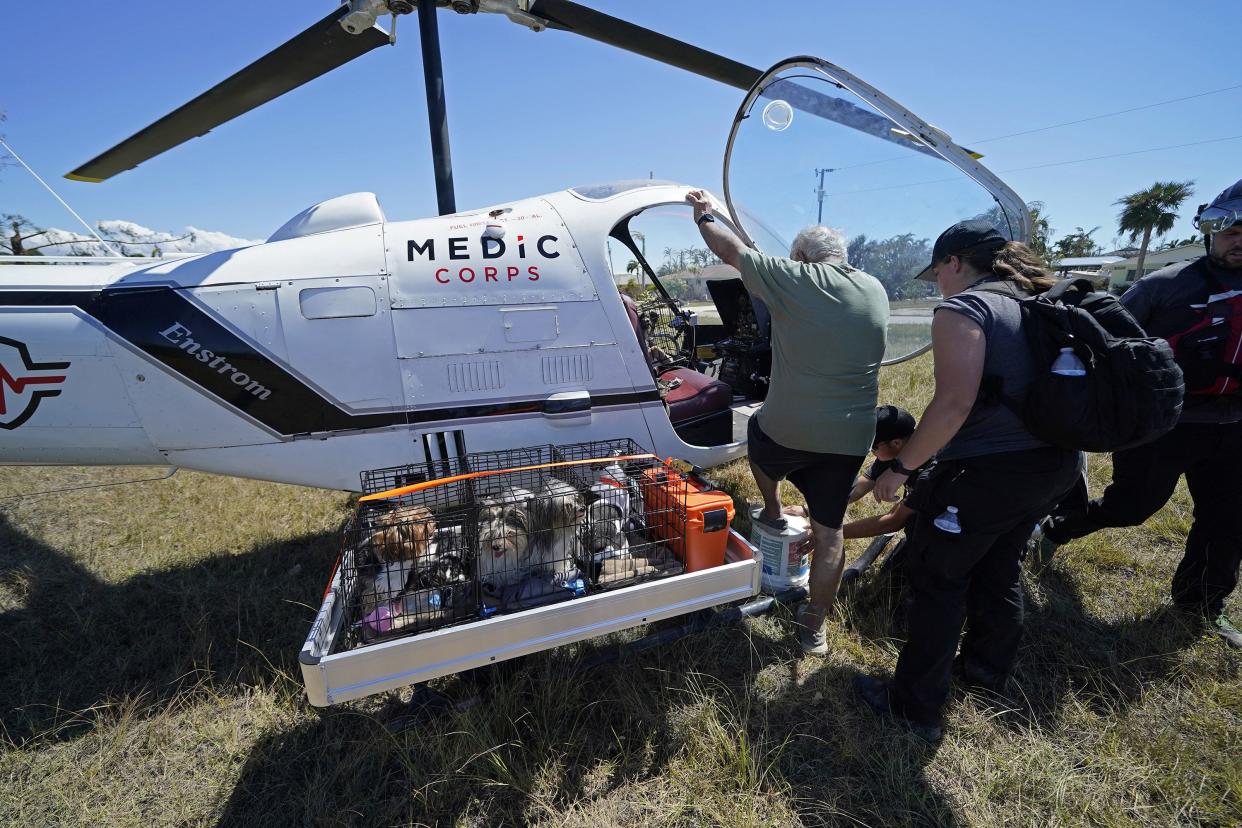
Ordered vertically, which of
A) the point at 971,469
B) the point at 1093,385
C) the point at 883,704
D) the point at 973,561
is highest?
the point at 1093,385

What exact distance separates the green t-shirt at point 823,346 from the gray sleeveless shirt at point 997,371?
34 cm

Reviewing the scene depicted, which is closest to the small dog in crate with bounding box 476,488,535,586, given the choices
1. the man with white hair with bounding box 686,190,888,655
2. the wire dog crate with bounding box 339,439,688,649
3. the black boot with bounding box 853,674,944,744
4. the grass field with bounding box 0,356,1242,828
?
the wire dog crate with bounding box 339,439,688,649

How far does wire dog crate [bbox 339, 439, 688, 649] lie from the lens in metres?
2.06

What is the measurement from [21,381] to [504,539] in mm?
2626

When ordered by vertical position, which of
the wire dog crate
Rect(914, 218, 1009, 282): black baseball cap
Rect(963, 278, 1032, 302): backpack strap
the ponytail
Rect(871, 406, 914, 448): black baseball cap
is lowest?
the wire dog crate

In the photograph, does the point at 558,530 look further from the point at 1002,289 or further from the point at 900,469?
the point at 1002,289

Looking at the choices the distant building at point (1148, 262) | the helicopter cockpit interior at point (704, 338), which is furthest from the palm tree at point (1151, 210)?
the helicopter cockpit interior at point (704, 338)

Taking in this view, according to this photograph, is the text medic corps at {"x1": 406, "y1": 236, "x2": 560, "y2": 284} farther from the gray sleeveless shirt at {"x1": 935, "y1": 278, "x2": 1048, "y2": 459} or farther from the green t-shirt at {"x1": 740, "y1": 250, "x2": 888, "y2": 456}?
the gray sleeveless shirt at {"x1": 935, "y1": 278, "x2": 1048, "y2": 459}

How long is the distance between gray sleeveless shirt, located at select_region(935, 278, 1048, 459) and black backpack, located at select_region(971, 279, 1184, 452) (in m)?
0.04

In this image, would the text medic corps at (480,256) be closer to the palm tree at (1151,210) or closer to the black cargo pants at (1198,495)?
the black cargo pants at (1198,495)

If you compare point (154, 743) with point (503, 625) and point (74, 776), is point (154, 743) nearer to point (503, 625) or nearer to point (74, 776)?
point (74, 776)

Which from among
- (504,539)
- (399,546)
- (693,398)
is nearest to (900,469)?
(504,539)

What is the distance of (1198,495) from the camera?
2.87m

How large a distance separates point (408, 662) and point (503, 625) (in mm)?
321
